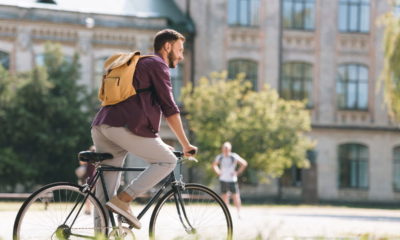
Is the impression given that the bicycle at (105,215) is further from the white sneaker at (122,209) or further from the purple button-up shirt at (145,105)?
the purple button-up shirt at (145,105)

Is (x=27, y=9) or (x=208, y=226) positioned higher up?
(x=27, y=9)

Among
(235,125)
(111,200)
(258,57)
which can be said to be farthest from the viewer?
(258,57)

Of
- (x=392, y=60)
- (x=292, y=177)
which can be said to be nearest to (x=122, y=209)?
(x=392, y=60)

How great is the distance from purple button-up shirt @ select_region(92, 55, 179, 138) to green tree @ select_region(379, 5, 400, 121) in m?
21.5

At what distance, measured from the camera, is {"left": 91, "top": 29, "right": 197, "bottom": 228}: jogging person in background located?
20.0 ft

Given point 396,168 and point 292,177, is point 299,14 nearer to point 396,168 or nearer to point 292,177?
point 292,177

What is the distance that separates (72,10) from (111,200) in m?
28.5

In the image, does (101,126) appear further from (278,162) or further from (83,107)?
(83,107)

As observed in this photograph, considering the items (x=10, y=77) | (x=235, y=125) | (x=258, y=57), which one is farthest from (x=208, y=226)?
(x=258, y=57)

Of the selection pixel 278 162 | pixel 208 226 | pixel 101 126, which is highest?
pixel 101 126

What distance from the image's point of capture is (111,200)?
602 centimetres

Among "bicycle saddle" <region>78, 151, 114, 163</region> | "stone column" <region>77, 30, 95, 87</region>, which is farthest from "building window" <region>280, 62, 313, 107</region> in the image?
"bicycle saddle" <region>78, 151, 114, 163</region>

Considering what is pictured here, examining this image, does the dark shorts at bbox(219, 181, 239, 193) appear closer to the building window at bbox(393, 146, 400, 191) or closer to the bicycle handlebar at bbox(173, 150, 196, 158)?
the bicycle handlebar at bbox(173, 150, 196, 158)

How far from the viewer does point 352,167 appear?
120ft
